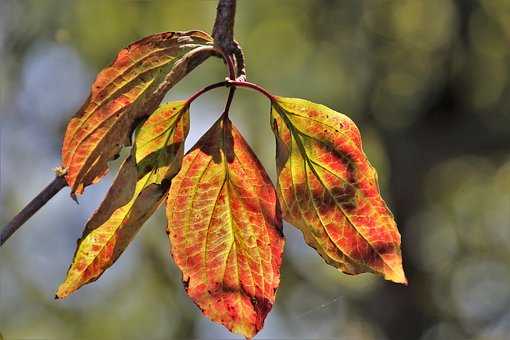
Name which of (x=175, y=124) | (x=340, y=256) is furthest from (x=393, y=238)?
(x=175, y=124)

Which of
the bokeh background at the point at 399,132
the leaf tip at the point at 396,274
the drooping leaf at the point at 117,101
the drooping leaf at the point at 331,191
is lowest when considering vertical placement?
the bokeh background at the point at 399,132

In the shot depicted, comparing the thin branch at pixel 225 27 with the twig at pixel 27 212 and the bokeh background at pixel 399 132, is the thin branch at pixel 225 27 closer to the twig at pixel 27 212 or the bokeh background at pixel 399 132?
the twig at pixel 27 212

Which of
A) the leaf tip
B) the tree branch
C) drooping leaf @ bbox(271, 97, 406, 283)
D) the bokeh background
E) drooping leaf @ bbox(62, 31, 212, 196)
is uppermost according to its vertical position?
the tree branch

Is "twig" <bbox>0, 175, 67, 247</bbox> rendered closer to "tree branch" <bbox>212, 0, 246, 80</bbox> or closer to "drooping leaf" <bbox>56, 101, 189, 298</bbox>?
"drooping leaf" <bbox>56, 101, 189, 298</bbox>

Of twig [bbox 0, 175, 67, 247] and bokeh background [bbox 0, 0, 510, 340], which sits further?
bokeh background [bbox 0, 0, 510, 340]

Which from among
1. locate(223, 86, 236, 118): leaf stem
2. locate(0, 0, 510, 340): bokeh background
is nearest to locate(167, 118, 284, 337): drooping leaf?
locate(223, 86, 236, 118): leaf stem

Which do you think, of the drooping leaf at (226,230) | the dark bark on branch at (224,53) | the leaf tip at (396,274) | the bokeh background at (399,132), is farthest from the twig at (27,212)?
the bokeh background at (399,132)

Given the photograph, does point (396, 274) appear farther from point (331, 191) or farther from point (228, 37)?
point (228, 37)
